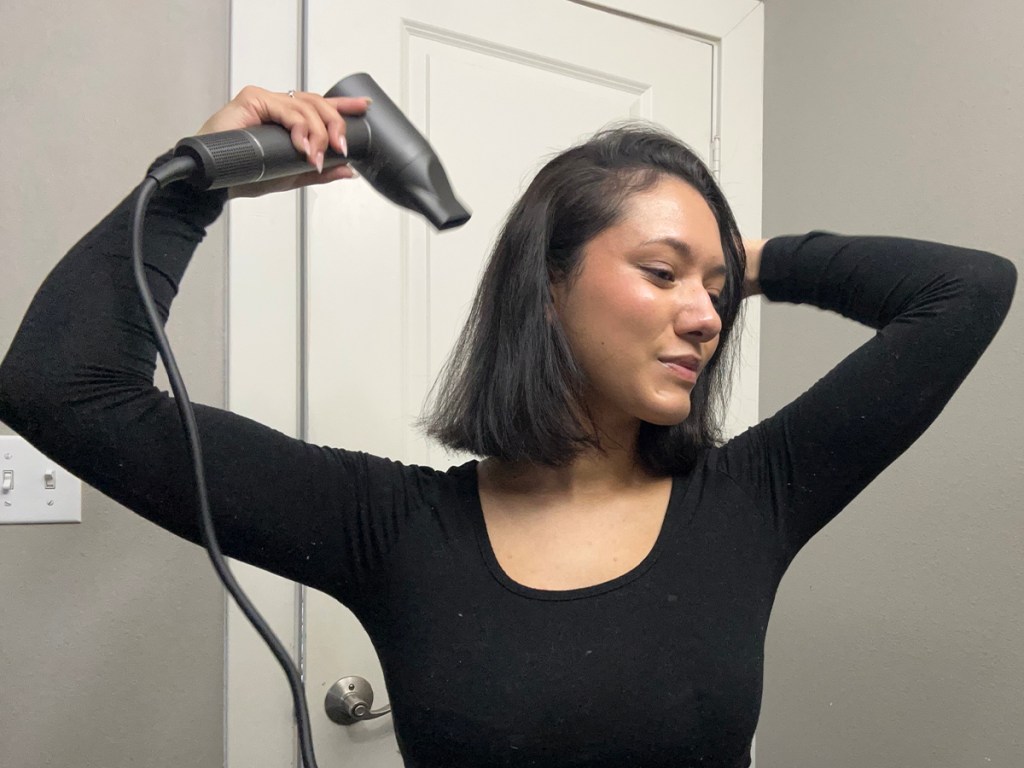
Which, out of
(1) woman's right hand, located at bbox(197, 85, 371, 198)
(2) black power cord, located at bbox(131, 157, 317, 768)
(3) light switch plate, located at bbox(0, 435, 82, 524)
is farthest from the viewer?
(3) light switch plate, located at bbox(0, 435, 82, 524)

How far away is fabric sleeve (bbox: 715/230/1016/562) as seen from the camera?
0.76 m

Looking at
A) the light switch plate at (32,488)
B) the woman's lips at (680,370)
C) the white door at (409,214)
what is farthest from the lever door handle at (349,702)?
the woman's lips at (680,370)

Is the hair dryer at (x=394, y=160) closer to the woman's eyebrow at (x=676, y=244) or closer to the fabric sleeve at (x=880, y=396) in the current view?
the woman's eyebrow at (x=676, y=244)

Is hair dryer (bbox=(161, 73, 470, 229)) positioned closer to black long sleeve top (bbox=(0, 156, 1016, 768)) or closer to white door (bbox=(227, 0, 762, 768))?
black long sleeve top (bbox=(0, 156, 1016, 768))

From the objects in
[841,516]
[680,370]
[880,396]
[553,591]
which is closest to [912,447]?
[841,516]

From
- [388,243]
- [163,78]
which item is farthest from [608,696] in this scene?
[163,78]

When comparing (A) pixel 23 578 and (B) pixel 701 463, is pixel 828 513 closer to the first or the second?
(B) pixel 701 463

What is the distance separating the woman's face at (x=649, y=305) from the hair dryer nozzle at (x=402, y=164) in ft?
0.45

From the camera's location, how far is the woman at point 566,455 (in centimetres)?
65

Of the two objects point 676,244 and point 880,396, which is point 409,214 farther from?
point 880,396

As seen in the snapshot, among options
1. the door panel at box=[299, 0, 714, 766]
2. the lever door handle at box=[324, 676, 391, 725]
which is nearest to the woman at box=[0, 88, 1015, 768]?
the door panel at box=[299, 0, 714, 766]

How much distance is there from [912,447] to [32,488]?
3.67 ft

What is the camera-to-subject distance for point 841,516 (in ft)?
4.20

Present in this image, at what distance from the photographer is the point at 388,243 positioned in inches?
45.8
